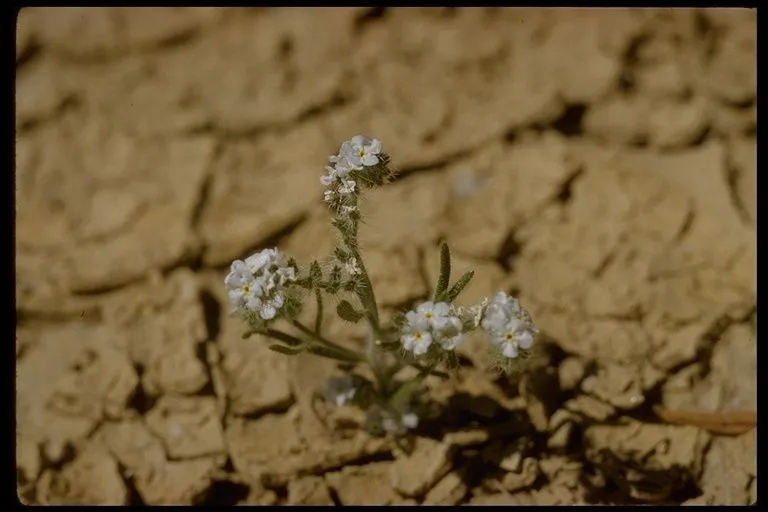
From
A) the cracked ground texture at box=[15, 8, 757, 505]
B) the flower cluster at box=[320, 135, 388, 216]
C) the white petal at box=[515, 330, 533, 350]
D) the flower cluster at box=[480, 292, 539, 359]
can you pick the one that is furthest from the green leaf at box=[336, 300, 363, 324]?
the cracked ground texture at box=[15, 8, 757, 505]

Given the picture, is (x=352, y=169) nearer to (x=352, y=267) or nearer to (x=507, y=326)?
(x=352, y=267)

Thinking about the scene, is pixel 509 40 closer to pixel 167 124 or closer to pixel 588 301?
pixel 588 301

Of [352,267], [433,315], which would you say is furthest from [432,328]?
[352,267]

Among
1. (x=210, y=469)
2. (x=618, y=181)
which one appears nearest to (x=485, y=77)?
(x=618, y=181)

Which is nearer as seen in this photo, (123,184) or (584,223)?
(584,223)

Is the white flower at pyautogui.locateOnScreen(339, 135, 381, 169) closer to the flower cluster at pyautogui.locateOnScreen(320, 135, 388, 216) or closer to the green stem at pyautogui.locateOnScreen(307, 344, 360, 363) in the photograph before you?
the flower cluster at pyautogui.locateOnScreen(320, 135, 388, 216)

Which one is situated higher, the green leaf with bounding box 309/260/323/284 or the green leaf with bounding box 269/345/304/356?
the green leaf with bounding box 309/260/323/284

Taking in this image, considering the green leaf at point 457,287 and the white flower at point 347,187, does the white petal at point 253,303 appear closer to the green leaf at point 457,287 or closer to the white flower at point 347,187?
the white flower at point 347,187

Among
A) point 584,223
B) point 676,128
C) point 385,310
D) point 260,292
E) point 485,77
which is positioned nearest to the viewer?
point 260,292

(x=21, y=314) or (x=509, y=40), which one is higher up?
(x=509, y=40)
